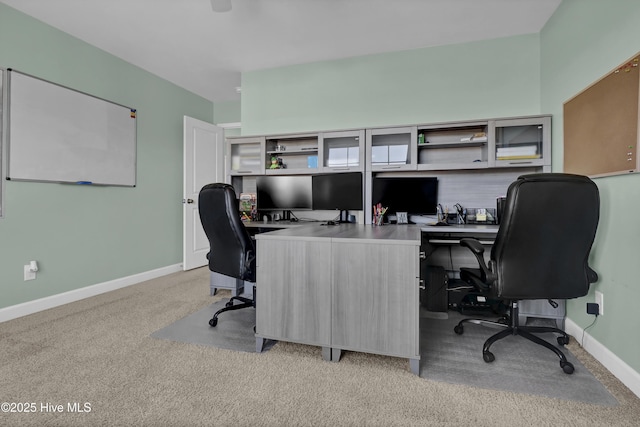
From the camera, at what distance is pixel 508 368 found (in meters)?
1.87

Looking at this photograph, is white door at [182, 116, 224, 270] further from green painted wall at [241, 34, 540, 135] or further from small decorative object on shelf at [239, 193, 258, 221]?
small decorative object on shelf at [239, 193, 258, 221]

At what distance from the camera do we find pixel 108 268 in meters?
3.54

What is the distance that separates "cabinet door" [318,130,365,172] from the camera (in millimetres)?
3277

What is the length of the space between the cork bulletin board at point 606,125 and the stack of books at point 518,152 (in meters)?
0.38

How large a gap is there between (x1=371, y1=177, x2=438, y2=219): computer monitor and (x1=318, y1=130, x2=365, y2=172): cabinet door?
1.08ft

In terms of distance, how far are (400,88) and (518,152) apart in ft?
4.62

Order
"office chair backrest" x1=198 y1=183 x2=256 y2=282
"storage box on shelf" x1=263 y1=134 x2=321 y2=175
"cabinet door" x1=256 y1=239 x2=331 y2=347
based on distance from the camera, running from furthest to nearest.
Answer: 1. "storage box on shelf" x1=263 y1=134 x2=321 y2=175
2. "office chair backrest" x1=198 y1=183 x2=256 y2=282
3. "cabinet door" x1=256 y1=239 x2=331 y2=347

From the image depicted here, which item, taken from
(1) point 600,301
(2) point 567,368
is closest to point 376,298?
(2) point 567,368

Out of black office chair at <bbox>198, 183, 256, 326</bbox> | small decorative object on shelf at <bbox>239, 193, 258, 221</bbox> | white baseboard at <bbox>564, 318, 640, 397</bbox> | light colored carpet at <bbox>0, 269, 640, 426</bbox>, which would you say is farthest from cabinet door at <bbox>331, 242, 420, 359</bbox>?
small decorative object on shelf at <bbox>239, 193, 258, 221</bbox>

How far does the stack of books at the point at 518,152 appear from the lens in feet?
9.22

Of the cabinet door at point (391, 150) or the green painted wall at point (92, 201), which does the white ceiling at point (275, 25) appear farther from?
the cabinet door at point (391, 150)

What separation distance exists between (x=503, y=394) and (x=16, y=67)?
437 centimetres

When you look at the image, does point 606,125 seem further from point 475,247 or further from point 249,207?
point 249,207

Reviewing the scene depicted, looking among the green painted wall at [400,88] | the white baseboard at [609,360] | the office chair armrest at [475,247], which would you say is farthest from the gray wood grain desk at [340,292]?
the green painted wall at [400,88]
